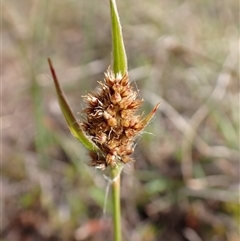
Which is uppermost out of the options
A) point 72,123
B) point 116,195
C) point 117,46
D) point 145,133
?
point 145,133

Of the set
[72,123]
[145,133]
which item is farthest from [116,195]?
[145,133]

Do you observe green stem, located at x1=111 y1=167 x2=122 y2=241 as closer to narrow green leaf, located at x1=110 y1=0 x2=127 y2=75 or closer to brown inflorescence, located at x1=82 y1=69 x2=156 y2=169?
brown inflorescence, located at x1=82 y1=69 x2=156 y2=169

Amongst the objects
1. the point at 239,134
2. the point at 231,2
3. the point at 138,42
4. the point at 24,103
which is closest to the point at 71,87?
the point at 24,103

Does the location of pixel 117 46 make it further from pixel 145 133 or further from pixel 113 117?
pixel 145 133

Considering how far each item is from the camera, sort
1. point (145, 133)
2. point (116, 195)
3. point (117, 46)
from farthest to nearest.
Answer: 1. point (145, 133)
2. point (116, 195)
3. point (117, 46)

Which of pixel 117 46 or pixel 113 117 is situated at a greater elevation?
pixel 117 46

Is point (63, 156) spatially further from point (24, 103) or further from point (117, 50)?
point (117, 50)
